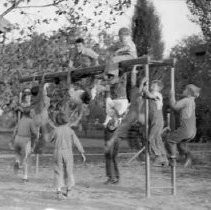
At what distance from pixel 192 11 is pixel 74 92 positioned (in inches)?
678

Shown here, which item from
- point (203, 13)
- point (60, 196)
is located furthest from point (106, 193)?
point (203, 13)

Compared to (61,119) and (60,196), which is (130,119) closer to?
(61,119)

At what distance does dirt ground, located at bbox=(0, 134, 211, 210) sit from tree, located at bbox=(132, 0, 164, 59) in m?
28.1

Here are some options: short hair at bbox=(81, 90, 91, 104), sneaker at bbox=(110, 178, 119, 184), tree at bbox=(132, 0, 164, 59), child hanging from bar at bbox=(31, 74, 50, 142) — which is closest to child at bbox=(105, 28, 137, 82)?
short hair at bbox=(81, 90, 91, 104)

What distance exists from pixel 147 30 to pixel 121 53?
114ft

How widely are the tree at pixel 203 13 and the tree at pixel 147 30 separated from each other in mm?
14877

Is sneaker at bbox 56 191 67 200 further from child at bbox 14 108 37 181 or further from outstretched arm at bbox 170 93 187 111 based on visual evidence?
child at bbox 14 108 37 181

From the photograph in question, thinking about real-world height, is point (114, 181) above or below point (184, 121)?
below

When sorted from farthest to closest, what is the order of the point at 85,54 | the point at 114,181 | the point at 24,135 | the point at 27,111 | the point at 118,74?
the point at 27,111 < the point at 24,135 < the point at 114,181 < the point at 85,54 < the point at 118,74

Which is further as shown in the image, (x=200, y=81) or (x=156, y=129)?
(x=200, y=81)

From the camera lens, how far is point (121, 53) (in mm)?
9430

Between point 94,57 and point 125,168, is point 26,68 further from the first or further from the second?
point 94,57

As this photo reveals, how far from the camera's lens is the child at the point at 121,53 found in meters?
8.86

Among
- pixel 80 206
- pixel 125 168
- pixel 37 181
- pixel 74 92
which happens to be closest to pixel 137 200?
pixel 80 206
